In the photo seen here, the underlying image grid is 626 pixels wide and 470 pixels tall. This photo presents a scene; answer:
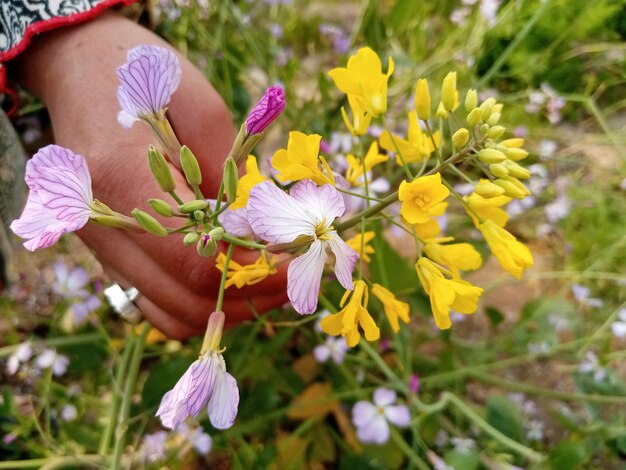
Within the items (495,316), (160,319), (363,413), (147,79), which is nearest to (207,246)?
(147,79)

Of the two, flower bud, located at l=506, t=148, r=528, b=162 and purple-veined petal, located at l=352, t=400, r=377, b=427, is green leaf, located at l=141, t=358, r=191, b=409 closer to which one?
purple-veined petal, located at l=352, t=400, r=377, b=427

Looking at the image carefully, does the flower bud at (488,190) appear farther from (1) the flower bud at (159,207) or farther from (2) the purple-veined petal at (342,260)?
(1) the flower bud at (159,207)

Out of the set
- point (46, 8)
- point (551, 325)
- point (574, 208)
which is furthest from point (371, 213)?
point (574, 208)

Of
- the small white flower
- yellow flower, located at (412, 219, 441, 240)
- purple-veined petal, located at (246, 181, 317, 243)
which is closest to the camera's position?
purple-veined petal, located at (246, 181, 317, 243)

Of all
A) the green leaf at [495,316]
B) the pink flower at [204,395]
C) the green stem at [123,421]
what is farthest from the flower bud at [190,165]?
the green leaf at [495,316]

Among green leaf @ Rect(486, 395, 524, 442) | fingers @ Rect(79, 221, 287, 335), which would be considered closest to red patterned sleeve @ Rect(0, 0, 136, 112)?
fingers @ Rect(79, 221, 287, 335)
